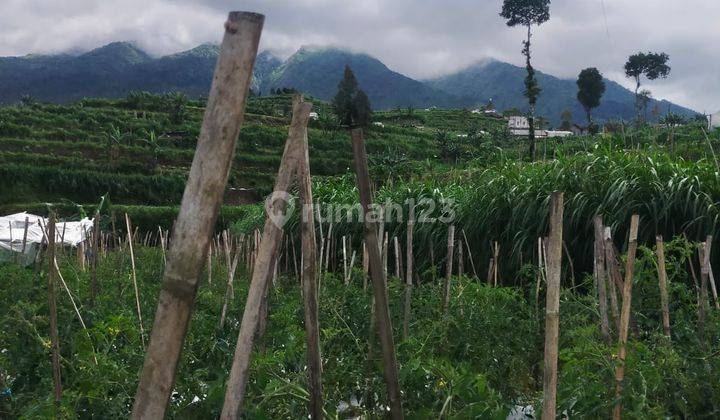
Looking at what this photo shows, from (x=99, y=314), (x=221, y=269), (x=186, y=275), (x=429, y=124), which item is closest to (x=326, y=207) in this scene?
(x=221, y=269)

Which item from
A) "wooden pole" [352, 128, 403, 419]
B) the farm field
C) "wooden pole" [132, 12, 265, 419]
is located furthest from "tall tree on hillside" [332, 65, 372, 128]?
the farm field

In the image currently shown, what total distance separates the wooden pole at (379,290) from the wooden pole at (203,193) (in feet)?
1.92

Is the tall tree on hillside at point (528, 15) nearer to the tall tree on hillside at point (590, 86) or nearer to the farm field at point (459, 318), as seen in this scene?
the farm field at point (459, 318)

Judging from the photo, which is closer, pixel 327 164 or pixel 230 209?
pixel 230 209

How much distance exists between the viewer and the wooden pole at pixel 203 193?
1.36m

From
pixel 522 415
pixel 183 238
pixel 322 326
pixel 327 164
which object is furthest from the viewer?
pixel 327 164

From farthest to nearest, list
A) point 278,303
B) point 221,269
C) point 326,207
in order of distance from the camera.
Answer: point 326,207, point 221,269, point 278,303

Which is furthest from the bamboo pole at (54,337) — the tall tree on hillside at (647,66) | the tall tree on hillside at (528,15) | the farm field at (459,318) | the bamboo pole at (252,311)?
the tall tree on hillside at (647,66)

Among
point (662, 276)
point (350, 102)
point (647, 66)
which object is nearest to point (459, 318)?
point (662, 276)

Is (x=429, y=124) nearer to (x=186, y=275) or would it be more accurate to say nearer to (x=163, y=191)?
(x=163, y=191)

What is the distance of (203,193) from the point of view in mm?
1363

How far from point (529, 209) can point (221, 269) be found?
13.1ft

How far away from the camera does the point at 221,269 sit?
8539mm

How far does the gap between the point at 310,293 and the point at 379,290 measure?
0.19 metres
